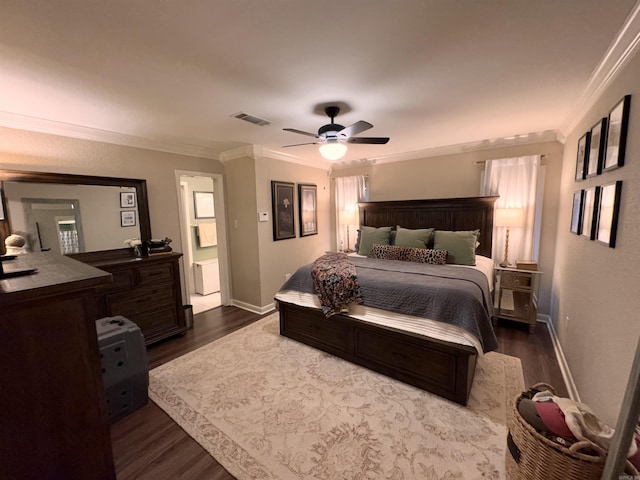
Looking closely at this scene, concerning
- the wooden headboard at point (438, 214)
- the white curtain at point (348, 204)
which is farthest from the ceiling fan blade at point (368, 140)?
the white curtain at point (348, 204)

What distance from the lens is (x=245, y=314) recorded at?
397 cm

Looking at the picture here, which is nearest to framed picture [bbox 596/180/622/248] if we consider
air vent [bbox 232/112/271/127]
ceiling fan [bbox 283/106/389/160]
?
ceiling fan [bbox 283/106/389/160]

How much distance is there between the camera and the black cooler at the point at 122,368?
1925 millimetres

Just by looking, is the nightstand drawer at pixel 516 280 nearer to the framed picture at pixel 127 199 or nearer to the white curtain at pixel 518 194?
the white curtain at pixel 518 194

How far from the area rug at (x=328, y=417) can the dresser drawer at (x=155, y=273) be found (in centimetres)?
94

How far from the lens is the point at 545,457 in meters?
1.13

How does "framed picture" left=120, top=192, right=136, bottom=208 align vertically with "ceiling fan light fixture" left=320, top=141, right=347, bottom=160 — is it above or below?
below

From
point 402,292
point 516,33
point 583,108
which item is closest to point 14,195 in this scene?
point 402,292

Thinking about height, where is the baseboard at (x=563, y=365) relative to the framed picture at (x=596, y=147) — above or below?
below

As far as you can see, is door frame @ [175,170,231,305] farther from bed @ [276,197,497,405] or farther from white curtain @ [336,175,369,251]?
white curtain @ [336,175,369,251]

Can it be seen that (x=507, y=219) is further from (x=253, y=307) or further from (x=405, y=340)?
(x=253, y=307)

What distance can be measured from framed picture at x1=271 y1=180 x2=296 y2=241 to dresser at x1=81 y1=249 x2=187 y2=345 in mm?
1447

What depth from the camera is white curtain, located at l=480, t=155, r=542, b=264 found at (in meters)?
3.41

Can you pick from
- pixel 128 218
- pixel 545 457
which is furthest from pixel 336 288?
pixel 128 218
